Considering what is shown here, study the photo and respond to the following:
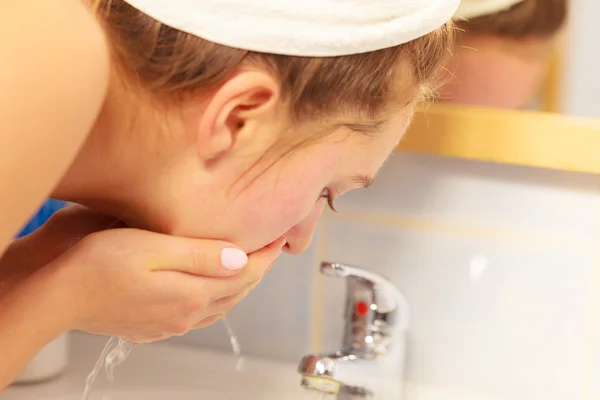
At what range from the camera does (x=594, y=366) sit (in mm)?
882

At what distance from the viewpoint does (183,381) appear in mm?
965

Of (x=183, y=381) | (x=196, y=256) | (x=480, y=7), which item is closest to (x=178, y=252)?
(x=196, y=256)

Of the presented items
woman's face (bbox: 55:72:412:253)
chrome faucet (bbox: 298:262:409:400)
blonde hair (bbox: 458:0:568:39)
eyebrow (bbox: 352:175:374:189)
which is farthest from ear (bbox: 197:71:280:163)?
blonde hair (bbox: 458:0:568:39)

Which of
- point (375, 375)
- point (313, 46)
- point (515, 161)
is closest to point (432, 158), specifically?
point (515, 161)

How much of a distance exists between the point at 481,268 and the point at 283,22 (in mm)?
443

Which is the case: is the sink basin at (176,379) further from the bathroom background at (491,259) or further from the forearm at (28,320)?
the forearm at (28,320)

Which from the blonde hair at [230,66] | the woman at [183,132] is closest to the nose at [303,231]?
the woman at [183,132]

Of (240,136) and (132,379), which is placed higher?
(240,136)

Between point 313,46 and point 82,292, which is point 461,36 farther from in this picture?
point 82,292

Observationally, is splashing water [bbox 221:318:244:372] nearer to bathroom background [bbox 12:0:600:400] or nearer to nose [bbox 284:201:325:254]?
bathroom background [bbox 12:0:600:400]

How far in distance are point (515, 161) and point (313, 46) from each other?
36 cm

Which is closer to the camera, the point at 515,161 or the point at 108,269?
the point at 108,269

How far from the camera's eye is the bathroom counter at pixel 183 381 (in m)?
0.94

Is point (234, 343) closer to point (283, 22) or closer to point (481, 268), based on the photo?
point (481, 268)
